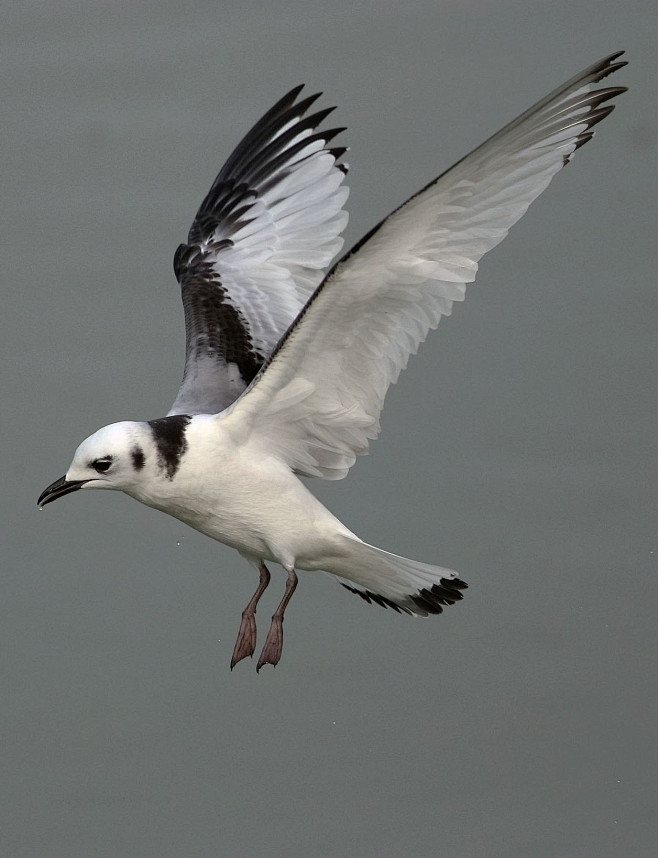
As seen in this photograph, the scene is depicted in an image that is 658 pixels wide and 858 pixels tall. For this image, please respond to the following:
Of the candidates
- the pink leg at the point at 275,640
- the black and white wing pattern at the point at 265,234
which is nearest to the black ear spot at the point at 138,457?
the pink leg at the point at 275,640

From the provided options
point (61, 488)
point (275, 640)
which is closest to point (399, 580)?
point (275, 640)

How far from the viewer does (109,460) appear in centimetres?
349

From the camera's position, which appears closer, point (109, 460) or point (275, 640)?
point (109, 460)

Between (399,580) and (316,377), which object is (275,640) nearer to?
(399,580)

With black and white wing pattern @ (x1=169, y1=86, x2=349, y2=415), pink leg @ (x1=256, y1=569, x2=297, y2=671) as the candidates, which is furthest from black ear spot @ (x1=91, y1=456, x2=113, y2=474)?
black and white wing pattern @ (x1=169, y1=86, x2=349, y2=415)

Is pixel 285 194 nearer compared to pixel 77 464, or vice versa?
pixel 77 464

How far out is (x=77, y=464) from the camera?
11.5ft

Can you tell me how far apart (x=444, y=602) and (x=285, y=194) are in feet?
4.45

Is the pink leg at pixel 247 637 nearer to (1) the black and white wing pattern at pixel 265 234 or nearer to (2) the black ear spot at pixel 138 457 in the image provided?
(2) the black ear spot at pixel 138 457

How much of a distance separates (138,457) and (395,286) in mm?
664

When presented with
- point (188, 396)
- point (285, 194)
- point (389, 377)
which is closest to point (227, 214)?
point (285, 194)

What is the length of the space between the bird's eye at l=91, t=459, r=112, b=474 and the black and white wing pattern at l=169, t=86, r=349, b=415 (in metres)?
0.74

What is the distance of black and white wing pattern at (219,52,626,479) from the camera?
10.7 feet

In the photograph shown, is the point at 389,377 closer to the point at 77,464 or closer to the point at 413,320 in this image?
the point at 413,320
